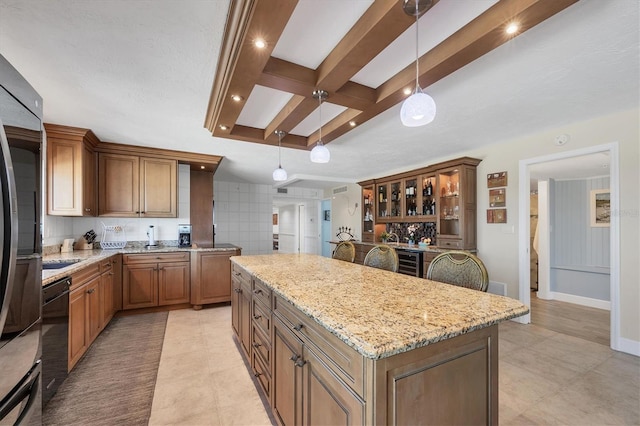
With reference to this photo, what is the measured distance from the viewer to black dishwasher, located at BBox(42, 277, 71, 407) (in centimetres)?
165

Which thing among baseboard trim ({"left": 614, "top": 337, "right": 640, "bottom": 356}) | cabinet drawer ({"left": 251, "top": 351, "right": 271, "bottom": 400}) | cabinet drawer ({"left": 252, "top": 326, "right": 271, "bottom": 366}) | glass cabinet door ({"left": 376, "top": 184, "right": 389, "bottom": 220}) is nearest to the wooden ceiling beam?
cabinet drawer ({"left": 252, "top": 326, "right": 271, "bottom": 366})

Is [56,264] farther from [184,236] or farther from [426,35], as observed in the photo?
[426,35]

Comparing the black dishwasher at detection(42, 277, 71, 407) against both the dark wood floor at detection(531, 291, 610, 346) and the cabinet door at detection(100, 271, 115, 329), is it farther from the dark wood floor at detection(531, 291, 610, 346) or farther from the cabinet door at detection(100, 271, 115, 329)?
the dark wood floor at detection(531, 291, 610, 346)

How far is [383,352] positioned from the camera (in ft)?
2.54

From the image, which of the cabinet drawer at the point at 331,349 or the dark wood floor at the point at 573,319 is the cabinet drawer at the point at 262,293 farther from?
the dark wood floor at the point at 573,319

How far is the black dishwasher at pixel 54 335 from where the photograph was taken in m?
1.65

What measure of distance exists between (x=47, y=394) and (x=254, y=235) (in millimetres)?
5307

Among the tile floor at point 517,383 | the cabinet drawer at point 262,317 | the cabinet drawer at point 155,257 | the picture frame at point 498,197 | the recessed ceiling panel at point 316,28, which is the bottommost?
the tile floor at point 517,383

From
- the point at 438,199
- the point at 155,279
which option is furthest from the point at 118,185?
the point at 438,199

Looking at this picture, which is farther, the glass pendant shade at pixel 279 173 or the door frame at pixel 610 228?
the glass pendant shade at pixel 279 173

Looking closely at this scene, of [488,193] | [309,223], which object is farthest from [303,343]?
[309,223]

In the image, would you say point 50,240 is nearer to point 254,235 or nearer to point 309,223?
point 254,235

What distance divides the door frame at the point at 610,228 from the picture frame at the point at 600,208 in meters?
2.17

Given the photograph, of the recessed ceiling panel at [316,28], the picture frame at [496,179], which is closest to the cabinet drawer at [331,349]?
the recessed ceiling panel at [316,28]
